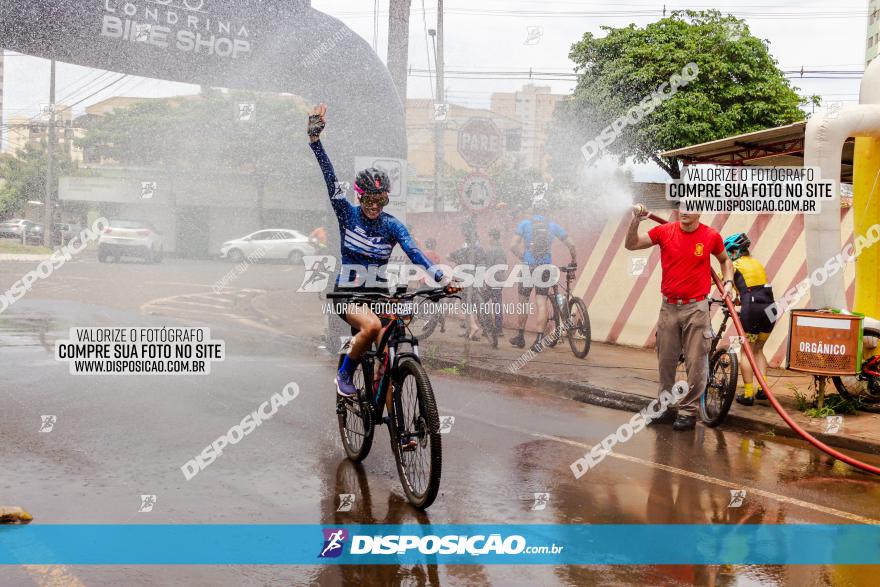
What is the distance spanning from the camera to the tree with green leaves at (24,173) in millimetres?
34125

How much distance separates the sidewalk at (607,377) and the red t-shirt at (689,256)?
1.49 meters

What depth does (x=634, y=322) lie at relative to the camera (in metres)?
14.3

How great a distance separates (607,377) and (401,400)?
5.78m

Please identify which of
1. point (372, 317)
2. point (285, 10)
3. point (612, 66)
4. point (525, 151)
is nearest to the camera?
point (372, 317)

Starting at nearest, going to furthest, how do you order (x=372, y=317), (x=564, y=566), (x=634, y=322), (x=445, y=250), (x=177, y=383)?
1. (x=564, y=566)
2. (x=372, y=317)
3. (x=177, y=383)
4. (x=634, y=322)
5. (x=445, y=250)

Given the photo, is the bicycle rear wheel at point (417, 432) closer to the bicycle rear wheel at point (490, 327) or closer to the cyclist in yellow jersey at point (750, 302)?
the cyclist in yellow jersey at point (750, 302)

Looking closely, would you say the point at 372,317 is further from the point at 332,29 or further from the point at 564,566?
the point at 332,29

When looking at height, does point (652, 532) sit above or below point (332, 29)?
below

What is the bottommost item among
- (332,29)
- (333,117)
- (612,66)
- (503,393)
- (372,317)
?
(503,393)

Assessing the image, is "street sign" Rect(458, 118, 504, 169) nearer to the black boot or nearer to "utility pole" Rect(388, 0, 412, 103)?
"utility pole" Rect(388, 0, 412, 103)

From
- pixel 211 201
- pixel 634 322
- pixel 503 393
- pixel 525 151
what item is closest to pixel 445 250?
pixel 634 322

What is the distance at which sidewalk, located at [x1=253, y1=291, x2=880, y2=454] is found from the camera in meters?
8.45

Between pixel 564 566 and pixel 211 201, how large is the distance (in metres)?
36.6

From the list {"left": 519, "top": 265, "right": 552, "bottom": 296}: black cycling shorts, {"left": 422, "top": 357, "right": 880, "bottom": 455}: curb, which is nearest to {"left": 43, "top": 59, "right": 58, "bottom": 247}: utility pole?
{"left": 519, "top": 265, "right": 552, "bottom": 296}: black cycling shorts
